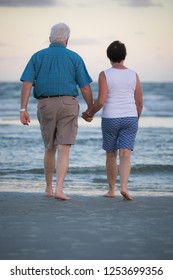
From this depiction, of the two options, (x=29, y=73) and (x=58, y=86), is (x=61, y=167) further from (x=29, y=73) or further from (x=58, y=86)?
(x=29, y=73)

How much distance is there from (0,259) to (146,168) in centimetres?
719

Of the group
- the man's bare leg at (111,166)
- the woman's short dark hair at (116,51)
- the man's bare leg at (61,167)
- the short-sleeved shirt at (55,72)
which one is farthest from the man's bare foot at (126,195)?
the woman's short dark hair at (116,51)

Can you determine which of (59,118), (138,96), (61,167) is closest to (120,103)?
(138,96)

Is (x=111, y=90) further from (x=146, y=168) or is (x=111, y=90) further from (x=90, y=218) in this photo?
(x=146, y=168)

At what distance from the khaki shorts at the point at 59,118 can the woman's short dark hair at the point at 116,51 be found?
1.85ft

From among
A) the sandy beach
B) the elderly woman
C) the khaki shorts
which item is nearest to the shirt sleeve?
the khaki shorts

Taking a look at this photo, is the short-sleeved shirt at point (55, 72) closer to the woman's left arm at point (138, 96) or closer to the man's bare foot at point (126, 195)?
the woman's left arm at point (138, 96)

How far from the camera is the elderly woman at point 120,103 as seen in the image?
7719 millimetres

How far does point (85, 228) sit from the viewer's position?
6176 millimetres

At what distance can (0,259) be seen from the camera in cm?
512

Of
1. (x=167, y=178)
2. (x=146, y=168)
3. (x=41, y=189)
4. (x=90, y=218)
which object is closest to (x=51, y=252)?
(x=90, y=218)

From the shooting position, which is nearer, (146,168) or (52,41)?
(52,41)

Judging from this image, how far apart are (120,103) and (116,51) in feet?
1.66
